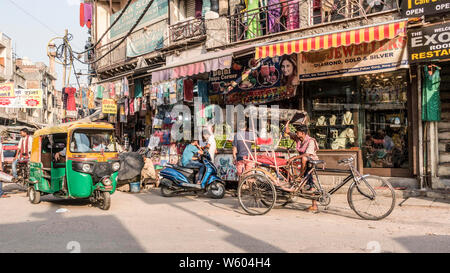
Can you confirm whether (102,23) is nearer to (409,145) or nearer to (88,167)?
(88,167)

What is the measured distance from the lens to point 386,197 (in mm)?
6129

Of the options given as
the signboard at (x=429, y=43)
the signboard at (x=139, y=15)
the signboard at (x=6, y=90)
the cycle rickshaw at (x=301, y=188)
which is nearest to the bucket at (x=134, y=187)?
the cycle rickshaw at (x=301, y=188)

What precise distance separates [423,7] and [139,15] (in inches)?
521

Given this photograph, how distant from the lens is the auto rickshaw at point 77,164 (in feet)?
A: 25.5

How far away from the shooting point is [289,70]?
11.0 metres

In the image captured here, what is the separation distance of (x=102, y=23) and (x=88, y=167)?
16.9 m

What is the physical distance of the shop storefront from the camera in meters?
9.04

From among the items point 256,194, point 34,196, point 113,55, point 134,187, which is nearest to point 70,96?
point 113,55

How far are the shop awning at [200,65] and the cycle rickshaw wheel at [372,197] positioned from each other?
17.3ft

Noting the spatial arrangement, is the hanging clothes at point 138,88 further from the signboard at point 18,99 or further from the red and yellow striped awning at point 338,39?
the red and yellow striped awning at point 338,39

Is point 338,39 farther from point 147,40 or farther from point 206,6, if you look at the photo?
point 147,40

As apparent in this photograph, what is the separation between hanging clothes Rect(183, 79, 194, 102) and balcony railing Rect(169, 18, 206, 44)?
1.91 metres

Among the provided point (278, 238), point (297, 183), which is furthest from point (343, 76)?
point (278, 238)

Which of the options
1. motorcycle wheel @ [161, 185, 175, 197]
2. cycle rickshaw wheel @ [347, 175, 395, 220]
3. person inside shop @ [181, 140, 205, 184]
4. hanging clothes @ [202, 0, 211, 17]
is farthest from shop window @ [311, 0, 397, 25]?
motorcycle wheel @ [161, 185, 175, 197]
